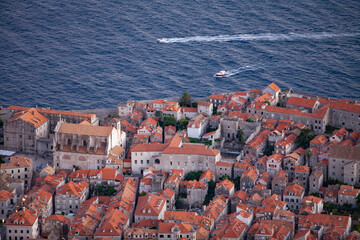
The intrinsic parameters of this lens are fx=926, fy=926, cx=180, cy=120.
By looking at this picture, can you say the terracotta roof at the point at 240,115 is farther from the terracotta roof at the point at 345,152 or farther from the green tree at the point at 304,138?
the terracotta roof at the point at 345,152

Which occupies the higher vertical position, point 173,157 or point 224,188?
point 173,157

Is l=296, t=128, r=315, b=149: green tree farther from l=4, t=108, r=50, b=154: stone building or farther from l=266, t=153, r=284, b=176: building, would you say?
l=4, t=108, r=50, b=154: stone building

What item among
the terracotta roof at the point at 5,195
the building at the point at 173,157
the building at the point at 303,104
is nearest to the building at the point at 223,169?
the building at the point at 173,157

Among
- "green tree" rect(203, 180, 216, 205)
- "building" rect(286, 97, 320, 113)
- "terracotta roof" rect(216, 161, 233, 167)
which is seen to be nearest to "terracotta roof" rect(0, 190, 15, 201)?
"green tree" rect(203, 180, 216, 205)

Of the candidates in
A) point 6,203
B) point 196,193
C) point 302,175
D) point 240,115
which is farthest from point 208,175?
point 6,203

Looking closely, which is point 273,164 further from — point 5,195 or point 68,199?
point 5,195
